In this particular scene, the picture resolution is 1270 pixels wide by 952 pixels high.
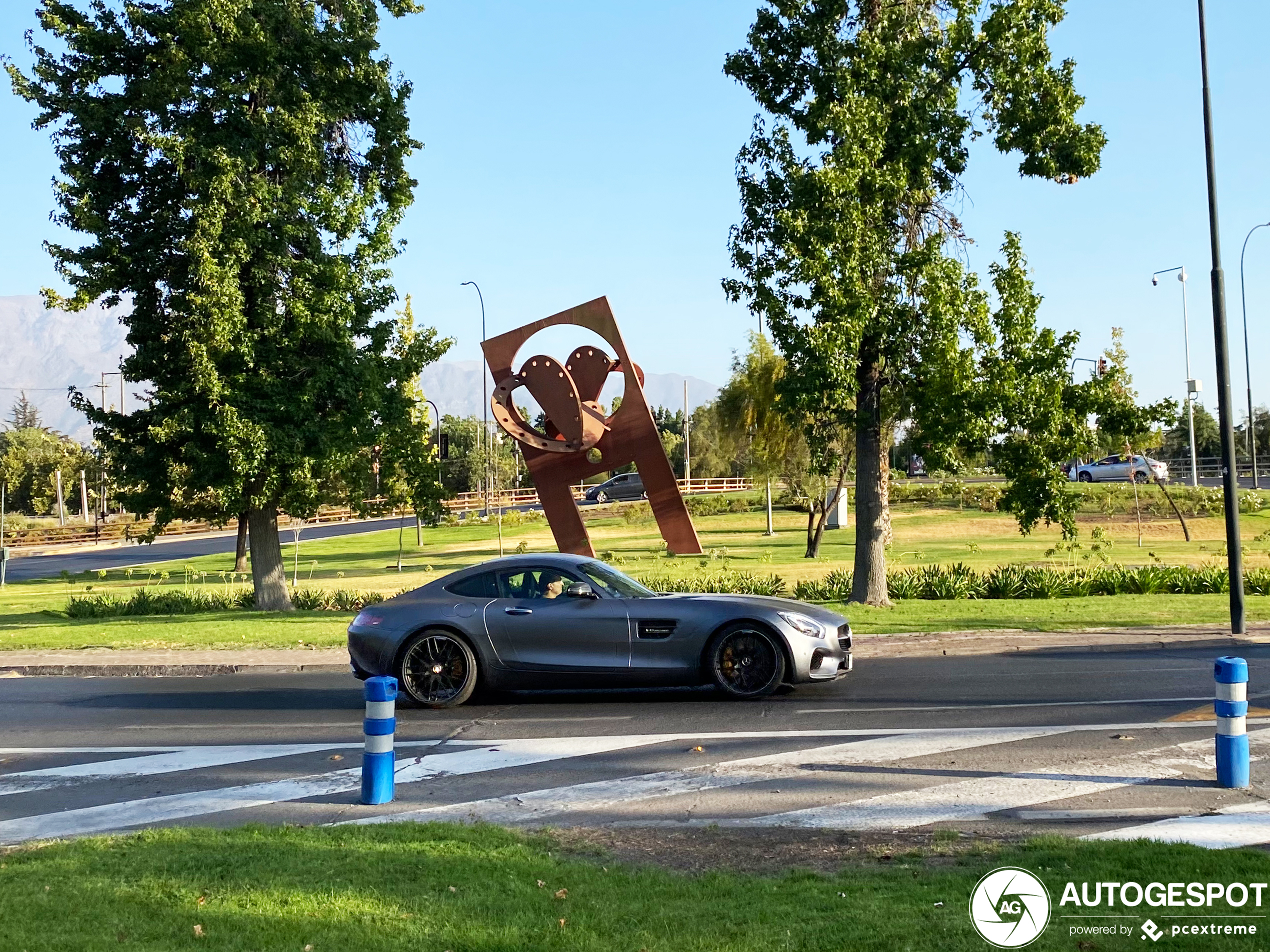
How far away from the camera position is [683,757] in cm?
866

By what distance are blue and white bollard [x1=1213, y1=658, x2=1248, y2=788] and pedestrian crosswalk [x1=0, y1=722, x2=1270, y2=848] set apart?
0.55 ft

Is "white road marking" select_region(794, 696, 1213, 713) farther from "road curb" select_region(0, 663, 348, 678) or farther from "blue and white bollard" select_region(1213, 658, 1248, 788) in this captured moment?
"road curb" select_region(0, 663, 348, 678)

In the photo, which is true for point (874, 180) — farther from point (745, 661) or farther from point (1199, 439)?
point (1199, 439)

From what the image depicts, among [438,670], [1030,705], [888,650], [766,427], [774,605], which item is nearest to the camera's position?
[1030,705]

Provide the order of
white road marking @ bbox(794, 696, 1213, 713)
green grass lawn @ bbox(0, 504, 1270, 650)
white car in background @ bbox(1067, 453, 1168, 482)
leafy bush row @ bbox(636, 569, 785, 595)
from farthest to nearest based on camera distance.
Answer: white car in background @ bbox(1067, 453, 1168, 482)
leafy bush row @ bbox(636, 569, 785, 595)
green grass lawn @ bbox(0, 504, 1270, 650)
white road marking @ bbox(794, 696, 1213, 713)

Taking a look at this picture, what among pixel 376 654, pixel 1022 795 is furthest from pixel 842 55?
pixel 1022 795

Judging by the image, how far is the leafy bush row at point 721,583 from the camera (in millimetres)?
21781

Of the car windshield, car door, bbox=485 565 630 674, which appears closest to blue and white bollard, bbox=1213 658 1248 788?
car door, bbox=485 565 630 674

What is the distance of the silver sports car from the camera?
1088 cm

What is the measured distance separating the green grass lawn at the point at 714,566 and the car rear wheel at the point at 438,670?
18.5ft

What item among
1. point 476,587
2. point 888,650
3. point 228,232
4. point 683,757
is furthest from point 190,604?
point 683,757

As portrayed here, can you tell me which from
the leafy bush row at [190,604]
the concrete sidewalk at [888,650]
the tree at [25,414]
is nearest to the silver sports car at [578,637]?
the concrete sidewalk at [888,650]

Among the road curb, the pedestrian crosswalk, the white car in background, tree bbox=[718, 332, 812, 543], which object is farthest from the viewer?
the white car in background

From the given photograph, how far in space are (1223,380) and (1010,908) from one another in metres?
12.1
